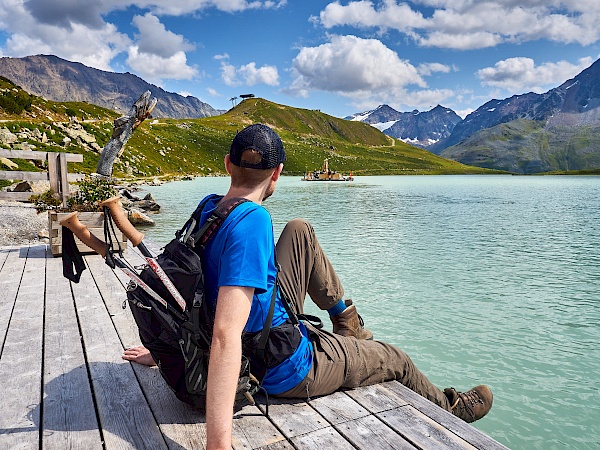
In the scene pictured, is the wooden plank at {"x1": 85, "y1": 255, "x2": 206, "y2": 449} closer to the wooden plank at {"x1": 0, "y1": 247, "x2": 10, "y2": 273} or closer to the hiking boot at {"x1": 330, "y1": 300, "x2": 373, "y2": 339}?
the hiking boot at {"x1": 330, "y1": 300, "x2": 373, "y2": 339}

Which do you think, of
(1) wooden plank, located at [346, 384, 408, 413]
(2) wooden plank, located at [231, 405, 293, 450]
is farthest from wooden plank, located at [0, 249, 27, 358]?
(1) wooden plank, located at [346, 384, 408, 413]

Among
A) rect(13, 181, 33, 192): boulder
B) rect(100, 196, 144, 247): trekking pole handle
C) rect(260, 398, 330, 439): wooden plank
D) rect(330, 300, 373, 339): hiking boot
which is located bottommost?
rect(260, 398, 330, 439): wooden plank

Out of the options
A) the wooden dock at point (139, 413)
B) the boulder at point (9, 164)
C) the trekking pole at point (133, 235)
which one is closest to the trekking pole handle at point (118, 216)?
the trekking pole at point (133, 235)

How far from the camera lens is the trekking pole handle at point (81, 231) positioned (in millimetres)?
3184

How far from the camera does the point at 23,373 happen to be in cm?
406

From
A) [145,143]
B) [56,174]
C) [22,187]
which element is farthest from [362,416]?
[145,143]

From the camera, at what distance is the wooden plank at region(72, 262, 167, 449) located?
3105mm

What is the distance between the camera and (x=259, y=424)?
3287 millimetres

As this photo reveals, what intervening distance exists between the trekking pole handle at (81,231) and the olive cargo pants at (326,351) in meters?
1.47

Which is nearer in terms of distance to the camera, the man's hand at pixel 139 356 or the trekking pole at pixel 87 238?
the trekking pole at pixel 87 238

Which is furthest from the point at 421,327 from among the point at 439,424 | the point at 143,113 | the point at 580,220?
the point at 580,220

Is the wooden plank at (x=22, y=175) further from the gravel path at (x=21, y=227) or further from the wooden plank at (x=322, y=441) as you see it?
the wooden plank at (x=322, y=441)

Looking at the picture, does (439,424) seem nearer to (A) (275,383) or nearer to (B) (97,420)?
(A) (275,383)

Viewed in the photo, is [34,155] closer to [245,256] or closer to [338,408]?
[338,408]
